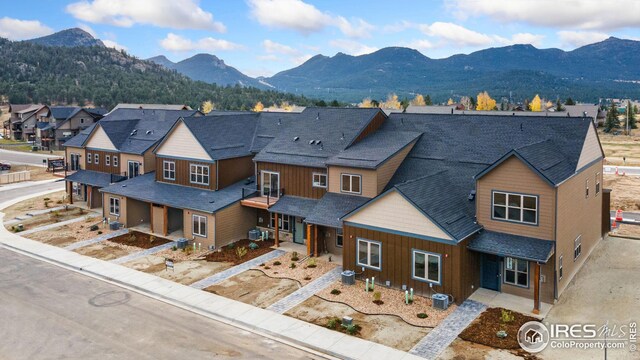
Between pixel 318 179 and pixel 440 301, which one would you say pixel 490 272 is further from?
pixel 318 179

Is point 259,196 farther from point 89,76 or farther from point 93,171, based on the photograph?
point 89,76

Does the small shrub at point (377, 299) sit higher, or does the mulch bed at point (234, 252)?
the mulch bed at point (234, 252)

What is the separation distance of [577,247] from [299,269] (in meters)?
15.5

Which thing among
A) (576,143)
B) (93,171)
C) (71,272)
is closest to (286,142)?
(71,272)

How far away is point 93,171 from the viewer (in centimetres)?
4688

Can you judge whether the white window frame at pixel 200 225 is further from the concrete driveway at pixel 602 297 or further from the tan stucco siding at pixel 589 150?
the tan stucco siding at pixel 589 150

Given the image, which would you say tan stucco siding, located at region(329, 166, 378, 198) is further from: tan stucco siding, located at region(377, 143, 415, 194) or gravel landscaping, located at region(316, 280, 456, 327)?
gravel landscaping, located at region(316, 280, 456, 327)

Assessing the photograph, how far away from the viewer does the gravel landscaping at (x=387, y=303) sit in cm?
2125

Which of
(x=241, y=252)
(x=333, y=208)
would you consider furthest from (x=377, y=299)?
(x=241, y=252)

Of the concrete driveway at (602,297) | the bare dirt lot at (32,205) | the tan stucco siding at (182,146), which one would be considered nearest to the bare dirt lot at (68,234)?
the tan stucco siding at (182,146)

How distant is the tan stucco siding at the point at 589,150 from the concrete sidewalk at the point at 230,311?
51.1 feet

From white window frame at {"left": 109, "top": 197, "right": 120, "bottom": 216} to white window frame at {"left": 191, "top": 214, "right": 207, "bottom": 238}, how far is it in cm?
916

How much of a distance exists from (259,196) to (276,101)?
142 meters

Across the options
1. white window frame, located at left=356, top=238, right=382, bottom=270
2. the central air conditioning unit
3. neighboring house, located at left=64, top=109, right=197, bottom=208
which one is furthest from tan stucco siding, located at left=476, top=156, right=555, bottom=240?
neighboring house, located at left=64, top=109, right=197, bottom=208
